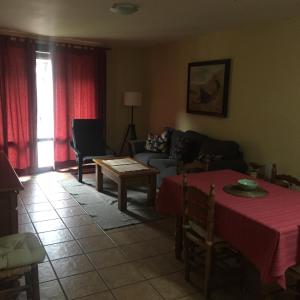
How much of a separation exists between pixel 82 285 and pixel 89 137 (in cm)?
337

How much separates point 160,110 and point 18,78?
258cm

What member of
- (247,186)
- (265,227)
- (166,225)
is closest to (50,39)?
(166,225)

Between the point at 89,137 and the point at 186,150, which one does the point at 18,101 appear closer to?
the point at 89,137

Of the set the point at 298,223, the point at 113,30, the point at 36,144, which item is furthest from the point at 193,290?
the point at 36,144

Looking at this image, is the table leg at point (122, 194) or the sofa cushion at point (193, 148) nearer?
the table leg at point (122, 194)

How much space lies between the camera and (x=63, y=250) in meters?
3.01

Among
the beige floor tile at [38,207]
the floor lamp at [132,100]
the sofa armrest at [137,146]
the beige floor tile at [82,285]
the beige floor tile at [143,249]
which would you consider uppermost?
the floor lamp at [132,100]

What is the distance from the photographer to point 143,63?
649cm

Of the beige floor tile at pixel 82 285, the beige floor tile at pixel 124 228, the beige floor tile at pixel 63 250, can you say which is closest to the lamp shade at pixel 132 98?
the beige floor tile at pixel 124 228

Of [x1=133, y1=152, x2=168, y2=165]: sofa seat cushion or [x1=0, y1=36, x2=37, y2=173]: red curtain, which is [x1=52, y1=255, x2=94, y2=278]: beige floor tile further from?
[x1=0, y1=36, x2=37, y2=173]: red curtain

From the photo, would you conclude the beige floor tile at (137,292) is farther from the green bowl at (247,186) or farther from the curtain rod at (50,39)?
the curtain rod at (50,39)

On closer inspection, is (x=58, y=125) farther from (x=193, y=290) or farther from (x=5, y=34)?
(x=193, y=290)

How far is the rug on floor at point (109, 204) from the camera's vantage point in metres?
3.73

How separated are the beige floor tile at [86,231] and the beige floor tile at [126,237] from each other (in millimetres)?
166
